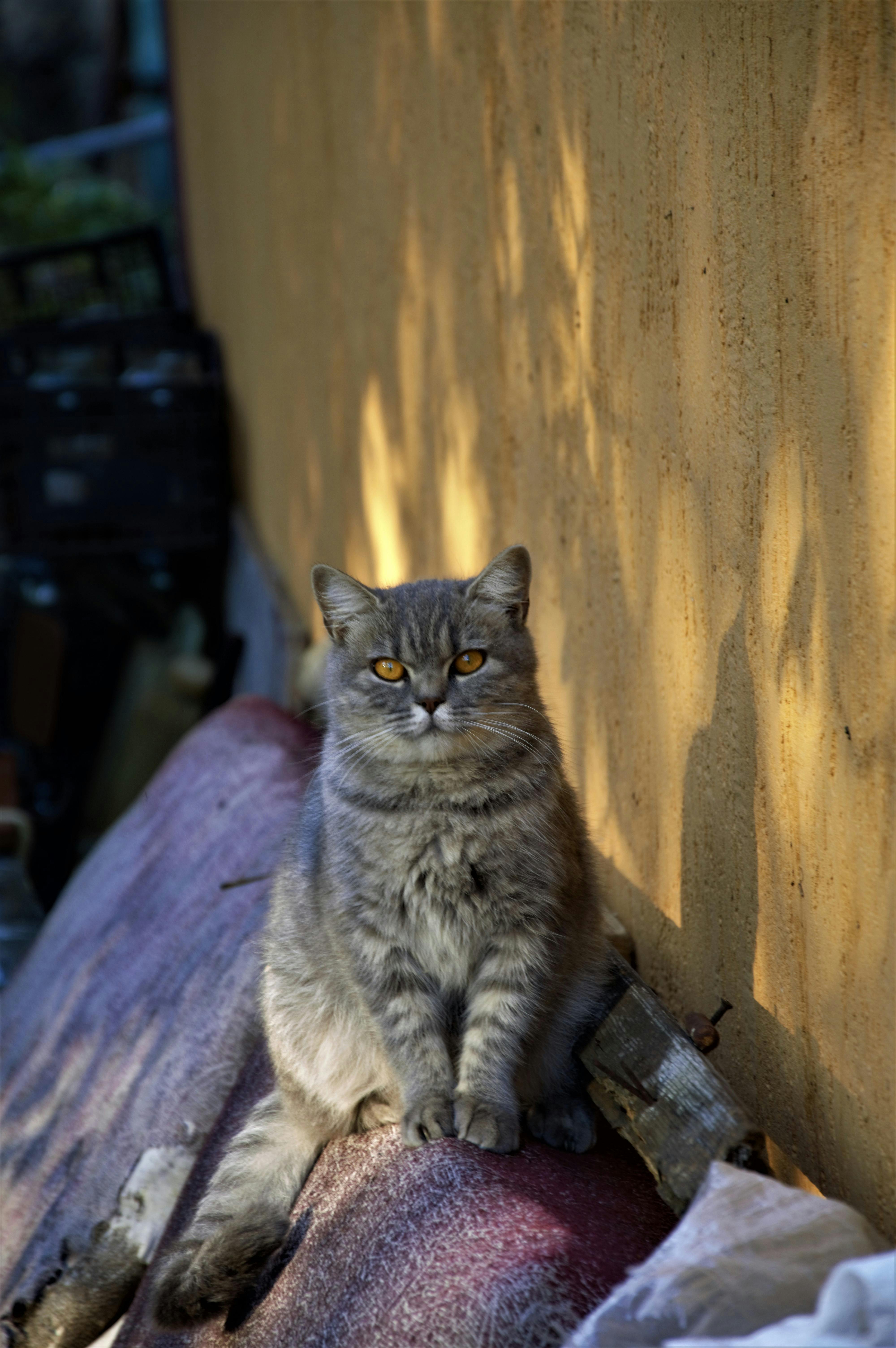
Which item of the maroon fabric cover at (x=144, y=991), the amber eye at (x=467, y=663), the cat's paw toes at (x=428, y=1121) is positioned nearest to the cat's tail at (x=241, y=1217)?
the cat's paw toes at (x=428, y=1121)

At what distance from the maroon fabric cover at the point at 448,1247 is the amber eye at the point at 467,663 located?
2.36 ft

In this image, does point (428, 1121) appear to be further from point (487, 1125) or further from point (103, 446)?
point (103, 446)

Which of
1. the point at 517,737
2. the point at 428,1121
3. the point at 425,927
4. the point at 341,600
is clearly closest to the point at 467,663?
the point at 517,737

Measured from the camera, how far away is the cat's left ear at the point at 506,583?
2.03 metres

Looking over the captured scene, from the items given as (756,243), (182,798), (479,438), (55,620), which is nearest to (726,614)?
(756,243)

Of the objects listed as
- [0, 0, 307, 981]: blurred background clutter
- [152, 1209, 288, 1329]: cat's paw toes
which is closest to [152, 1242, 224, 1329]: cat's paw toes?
[152, 1209, 288, 1329]: cat's paw toes

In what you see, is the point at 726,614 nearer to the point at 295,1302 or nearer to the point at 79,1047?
the point at 295,1302

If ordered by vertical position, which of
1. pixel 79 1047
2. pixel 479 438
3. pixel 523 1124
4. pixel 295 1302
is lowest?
pixel 79 1047

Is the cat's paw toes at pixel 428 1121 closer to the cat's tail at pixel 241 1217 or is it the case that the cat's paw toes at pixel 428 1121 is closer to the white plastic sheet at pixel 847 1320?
the cat's tail at pixel 241 1217

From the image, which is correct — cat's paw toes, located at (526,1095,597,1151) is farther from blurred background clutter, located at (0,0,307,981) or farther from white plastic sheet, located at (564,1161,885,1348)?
blurred background clutter, located at (0,0,307,981)

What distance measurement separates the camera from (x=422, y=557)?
11.9 ft

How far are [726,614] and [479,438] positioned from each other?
1403mm

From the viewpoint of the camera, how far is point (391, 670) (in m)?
2.07

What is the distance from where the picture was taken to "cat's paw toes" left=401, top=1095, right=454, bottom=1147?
5.84ft
